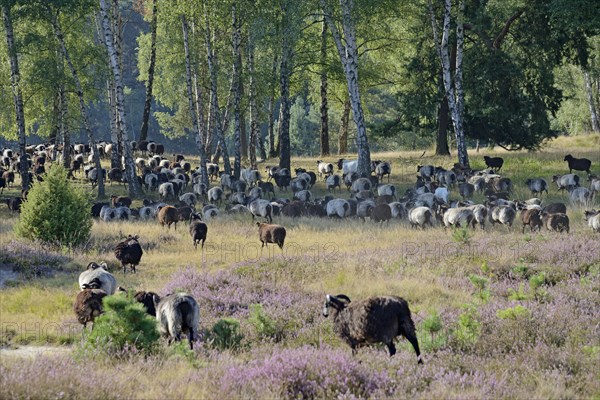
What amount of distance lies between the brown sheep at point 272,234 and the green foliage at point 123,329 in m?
12.5

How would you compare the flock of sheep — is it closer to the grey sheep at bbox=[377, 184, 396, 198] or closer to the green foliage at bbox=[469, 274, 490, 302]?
the grey sheep at bbox=[377, 184, 396, 198]

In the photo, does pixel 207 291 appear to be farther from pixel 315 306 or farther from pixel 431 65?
pixel 431 65

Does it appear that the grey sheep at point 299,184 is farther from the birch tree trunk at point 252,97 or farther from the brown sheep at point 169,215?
the brown sheep at point 169,215

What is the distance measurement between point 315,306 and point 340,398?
228 inches

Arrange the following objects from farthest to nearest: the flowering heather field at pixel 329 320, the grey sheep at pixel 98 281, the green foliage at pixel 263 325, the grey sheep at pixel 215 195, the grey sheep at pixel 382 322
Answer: the grey sheep at pixel 215 195, the grey sheep at pixel 98 281, the green foliage at pixel 263 325, the grey sheep at pixel 382 322, the flowering heather field at pixel 329 320

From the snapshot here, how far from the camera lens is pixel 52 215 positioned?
74.5ft

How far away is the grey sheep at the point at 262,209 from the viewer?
3045 centimetres

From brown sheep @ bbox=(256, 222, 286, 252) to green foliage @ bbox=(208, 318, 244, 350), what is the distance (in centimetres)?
1102

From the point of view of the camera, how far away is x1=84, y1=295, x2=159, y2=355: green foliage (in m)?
9.63

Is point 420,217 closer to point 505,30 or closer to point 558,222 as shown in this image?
point 558,222

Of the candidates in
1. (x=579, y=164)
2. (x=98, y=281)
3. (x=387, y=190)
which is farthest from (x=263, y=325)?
(x=579, y=164)

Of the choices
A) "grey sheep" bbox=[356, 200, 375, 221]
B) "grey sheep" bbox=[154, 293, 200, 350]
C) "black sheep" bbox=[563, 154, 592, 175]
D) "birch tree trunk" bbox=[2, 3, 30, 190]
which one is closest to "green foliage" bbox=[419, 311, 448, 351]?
"grey sheep" bbox=[154, 293, 200, 350]

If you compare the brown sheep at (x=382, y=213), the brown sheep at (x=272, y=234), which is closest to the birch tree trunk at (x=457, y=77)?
the brown sheep at (x=382, y=213)

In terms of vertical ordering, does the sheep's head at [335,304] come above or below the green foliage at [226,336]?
above
